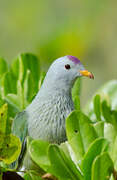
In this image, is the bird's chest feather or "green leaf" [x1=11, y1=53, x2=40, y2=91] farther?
"green leaf" [x1=11, y1=53, x2=40, y2=91]

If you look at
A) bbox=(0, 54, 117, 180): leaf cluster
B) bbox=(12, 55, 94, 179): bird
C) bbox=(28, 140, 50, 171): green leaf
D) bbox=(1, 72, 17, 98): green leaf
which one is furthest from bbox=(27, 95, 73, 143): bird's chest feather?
bbox=(28, 140, 50, 171): green leaf

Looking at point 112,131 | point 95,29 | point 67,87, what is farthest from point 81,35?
point 112,131

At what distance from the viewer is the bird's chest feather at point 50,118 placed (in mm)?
1828

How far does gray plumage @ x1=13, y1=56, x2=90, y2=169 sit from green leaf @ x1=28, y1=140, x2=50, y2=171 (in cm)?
56

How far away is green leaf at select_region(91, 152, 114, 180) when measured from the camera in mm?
1119

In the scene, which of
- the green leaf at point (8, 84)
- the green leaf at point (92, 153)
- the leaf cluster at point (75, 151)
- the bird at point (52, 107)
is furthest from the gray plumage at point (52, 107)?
the green leaf at point (92, 153)

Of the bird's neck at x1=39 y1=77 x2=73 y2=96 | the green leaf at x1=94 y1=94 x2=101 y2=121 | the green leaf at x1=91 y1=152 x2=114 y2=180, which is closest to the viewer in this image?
the green leaf at x1=91 y1=152 x2=114 y2=180

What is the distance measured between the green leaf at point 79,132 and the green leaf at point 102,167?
0.46ft

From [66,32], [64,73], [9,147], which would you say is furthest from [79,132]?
[66,32]

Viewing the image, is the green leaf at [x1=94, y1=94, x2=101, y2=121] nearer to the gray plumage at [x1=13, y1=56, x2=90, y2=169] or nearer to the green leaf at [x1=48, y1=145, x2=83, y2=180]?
the gray plumage at [x1=13, y1=56, x2=90, y2=169]

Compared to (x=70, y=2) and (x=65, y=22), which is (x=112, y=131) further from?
(x=70, y=2)

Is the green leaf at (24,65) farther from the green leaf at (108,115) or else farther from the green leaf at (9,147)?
the green leaf at (9,147)

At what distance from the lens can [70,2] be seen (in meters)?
6.88

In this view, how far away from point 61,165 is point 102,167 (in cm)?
12
